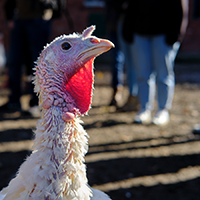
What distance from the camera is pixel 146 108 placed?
458 centimetres

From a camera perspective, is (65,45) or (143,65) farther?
(143,65)

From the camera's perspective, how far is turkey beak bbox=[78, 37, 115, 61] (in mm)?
1439

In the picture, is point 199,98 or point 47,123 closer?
point 47,123

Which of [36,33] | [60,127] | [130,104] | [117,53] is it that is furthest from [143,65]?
[60,127]

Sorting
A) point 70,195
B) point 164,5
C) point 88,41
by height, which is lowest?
point 70,195

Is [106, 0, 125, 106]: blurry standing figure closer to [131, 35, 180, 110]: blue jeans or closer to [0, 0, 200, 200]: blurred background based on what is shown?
[0, 0, 200, 200]: blurred background

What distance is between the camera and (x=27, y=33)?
4.55 m

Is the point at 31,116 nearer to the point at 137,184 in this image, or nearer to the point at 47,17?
the point at 47,17

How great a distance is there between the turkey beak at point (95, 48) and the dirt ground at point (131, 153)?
5.41 ft

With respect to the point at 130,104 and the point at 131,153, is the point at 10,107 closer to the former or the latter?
the point at 130,104

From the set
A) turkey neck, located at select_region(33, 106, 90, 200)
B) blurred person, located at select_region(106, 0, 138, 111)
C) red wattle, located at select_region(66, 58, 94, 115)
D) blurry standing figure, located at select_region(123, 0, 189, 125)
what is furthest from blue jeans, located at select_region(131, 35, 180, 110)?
turkey neck, located at select_region(33, 106, 90, 200)

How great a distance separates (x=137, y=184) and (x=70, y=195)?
160cm

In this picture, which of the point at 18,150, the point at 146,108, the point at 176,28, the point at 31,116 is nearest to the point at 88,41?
the point at 18,150

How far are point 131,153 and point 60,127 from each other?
2.33m
